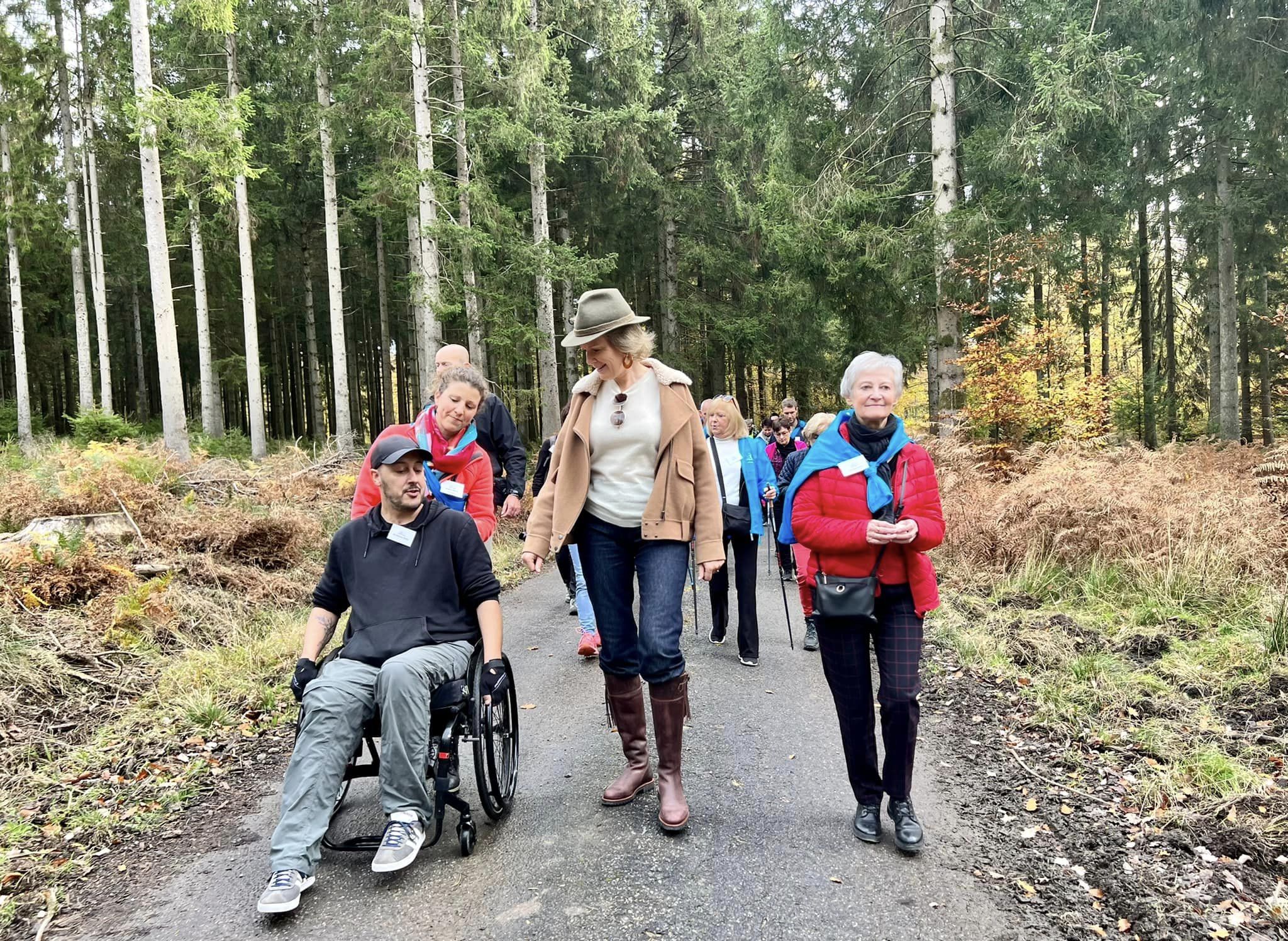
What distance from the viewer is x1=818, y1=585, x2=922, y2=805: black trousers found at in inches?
123

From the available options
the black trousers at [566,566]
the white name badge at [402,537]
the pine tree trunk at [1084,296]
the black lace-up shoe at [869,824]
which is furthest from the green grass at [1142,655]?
the pine tree trunk at [1084,296]

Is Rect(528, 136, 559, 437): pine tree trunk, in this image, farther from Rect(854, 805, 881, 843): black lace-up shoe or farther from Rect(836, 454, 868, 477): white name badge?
Rect(854, 805, 881, 843): black lace-up shoe

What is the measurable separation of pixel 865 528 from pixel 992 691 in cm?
295

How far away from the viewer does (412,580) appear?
3.35 metres

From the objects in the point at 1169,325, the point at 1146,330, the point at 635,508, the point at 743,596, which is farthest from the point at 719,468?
the point at 1169,325

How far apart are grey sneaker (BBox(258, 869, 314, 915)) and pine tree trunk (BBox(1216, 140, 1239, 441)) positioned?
18763mm

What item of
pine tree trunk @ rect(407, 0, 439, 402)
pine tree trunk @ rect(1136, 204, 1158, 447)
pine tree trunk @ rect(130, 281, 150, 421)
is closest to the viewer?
pine tree trunk @ rect(407, 0, 439, 402)

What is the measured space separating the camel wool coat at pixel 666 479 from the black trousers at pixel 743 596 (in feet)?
8.11

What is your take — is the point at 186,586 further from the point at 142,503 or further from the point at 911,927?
the point at 911,927

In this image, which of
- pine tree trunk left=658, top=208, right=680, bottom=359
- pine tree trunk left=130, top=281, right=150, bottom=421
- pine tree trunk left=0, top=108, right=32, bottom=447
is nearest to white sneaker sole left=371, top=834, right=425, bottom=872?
pine tree trunk left=658, top=208, right=680, bottom=359

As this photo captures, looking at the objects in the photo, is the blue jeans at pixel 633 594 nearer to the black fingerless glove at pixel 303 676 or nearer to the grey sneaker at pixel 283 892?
the black fingerless glove at pixel 303 676

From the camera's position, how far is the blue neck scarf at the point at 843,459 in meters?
3.12

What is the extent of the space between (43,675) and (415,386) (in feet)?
89.9

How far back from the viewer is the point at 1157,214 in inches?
867
